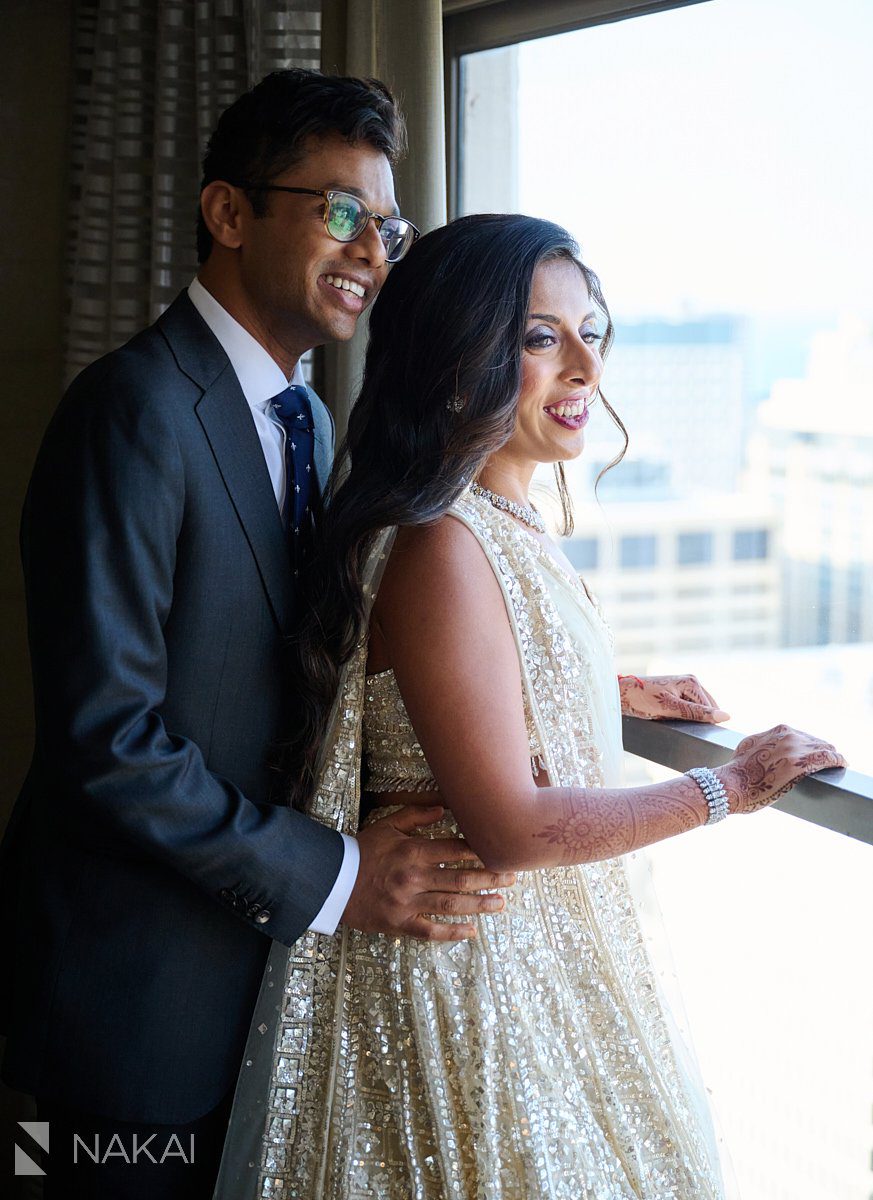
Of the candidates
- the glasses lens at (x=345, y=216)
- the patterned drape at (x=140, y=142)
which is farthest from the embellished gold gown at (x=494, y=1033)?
the patterned drape at (x=140, y=142)

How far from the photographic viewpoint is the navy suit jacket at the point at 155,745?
4.17 feet

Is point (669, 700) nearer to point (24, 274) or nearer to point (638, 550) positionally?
point (638, 550)

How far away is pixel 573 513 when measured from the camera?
1875mm

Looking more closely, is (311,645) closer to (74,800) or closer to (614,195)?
(74,800)

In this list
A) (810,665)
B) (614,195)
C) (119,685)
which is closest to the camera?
(119,685)

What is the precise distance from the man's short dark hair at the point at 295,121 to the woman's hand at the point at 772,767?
96 cm

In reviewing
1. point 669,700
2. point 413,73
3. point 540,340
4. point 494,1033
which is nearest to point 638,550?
point 669,700

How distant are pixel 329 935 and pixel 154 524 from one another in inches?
21.6

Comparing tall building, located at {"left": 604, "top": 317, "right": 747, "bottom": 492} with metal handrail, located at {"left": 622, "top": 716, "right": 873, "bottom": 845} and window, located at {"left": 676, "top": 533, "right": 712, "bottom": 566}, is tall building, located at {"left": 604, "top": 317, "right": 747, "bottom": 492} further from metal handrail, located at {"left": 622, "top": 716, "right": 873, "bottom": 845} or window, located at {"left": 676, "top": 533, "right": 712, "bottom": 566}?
metal handrail, located at {"left": 622, "top": 716, "right": 873, "bottom": 845}

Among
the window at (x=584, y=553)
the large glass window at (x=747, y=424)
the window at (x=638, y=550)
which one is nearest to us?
the large glass window at (x=747, y=424)

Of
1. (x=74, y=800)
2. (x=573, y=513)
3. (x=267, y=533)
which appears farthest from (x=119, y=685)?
(x=573, y=513)

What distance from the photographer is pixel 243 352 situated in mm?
1512

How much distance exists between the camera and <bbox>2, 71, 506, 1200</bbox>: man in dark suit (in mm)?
1280

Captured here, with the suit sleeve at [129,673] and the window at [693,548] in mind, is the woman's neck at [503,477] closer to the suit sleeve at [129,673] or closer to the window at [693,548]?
the suit sleeve at [129,673]
